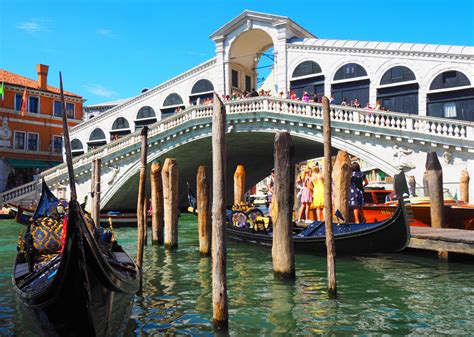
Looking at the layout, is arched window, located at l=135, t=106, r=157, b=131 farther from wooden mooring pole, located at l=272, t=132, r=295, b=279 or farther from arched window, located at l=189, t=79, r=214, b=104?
wooden mooring pole, located at l=272, t=132, r=295, b=279

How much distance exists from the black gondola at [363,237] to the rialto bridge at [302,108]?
4.83 m

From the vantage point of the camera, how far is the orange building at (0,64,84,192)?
1891cm

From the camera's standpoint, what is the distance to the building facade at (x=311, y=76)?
12.7 meters

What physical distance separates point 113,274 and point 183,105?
14.8 m

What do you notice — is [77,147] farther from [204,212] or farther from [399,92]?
[204,212]

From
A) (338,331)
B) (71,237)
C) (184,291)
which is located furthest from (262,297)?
(71,237)

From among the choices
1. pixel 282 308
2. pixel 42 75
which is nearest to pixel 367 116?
pixel 282 308

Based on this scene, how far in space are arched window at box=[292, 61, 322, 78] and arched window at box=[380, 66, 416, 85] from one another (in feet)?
6.57

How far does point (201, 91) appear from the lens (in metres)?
17.3

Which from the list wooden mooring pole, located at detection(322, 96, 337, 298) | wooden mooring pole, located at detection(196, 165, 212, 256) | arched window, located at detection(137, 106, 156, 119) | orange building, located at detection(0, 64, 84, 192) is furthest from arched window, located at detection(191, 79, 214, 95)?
wooden mooring pole, located at detection(322, 96, 337, 298)

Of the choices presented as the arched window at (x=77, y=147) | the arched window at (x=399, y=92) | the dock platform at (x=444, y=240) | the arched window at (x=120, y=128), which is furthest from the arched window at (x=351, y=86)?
the arched window at (x=77, y=147)

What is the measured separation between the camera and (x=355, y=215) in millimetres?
7684

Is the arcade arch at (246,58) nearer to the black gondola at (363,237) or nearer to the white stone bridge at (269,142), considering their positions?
the white stone bridge at (269,142)

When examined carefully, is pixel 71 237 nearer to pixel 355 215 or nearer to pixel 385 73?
pixel 355 215
